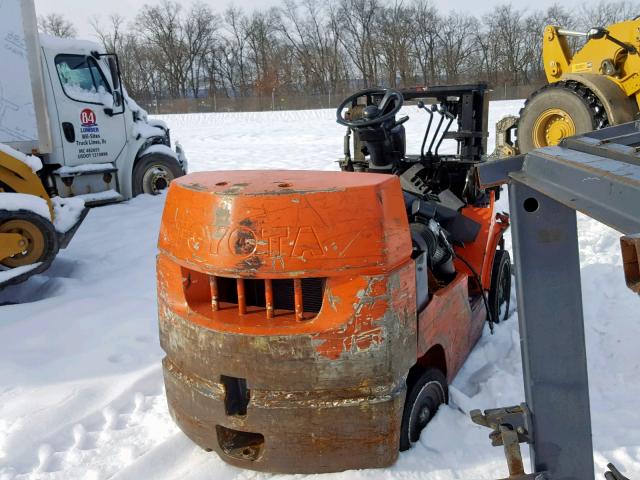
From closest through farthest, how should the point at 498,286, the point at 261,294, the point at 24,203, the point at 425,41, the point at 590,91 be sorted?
the point at 261,294
the point at 498,286
the point at 24,203
the point at 590,91
the point at 425,41

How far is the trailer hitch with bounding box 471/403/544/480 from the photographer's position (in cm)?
162

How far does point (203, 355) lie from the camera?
2.27m

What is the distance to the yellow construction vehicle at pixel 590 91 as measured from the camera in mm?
7594

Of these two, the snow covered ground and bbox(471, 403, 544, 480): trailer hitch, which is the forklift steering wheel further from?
bbox(471, 403, 544, 480): trailer hitch

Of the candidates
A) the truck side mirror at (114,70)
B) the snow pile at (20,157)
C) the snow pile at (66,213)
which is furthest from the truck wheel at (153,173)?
the snow pile at (20,157)

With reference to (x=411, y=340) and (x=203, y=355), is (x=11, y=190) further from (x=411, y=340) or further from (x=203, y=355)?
(x=411, y=340)

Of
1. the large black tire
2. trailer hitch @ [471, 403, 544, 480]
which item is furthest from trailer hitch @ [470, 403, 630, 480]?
the large black tire

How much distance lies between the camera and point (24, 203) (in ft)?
16.5

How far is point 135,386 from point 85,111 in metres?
6.76

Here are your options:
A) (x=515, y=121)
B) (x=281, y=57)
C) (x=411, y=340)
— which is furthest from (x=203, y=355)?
(x=281, y=57)

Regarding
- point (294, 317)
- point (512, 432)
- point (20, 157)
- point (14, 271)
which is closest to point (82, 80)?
point (20, 157)

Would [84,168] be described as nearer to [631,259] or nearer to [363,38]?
[631,259]

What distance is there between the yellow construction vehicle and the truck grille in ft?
19.0

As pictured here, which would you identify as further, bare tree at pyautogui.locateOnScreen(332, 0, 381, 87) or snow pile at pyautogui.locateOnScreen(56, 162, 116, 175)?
bare tree at pyautogui.locateOnScreen(332, 0, 381, 87)
